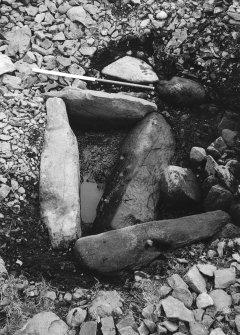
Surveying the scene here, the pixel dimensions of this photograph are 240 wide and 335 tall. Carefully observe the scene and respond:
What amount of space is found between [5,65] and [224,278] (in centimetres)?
275

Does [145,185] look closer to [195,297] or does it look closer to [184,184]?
[184,184]

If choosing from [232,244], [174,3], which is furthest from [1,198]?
[174,3]

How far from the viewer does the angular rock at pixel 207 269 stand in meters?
3.47

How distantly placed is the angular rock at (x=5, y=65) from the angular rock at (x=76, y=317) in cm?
234

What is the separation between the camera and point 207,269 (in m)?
3.50

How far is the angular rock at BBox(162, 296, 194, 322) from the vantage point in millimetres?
3133

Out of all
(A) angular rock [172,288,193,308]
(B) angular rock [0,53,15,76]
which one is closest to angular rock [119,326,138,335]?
(A) angular rock [172,288,193,308]

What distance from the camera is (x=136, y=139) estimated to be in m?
4.41

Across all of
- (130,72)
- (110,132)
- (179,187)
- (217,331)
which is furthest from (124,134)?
(217,331)

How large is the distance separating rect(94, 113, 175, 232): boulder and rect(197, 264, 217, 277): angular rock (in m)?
0.68

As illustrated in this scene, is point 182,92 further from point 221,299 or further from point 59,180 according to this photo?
point 221,299

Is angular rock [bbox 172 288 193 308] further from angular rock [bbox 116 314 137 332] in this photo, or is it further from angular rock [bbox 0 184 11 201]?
angular rock [bbox 0 184 11 201]

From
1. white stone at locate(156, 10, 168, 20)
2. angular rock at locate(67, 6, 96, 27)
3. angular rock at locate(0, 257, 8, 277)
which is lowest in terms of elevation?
Answer: angular rock at locate(0, 257, 8, 277)

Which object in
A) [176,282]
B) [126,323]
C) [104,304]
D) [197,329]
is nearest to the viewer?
[197,329]
